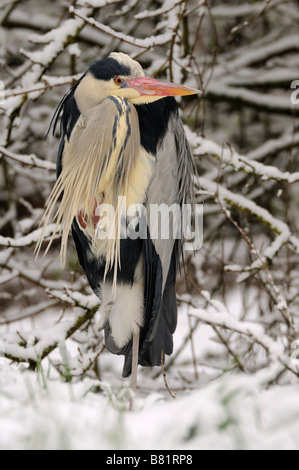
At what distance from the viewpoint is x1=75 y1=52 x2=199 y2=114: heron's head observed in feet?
7.58

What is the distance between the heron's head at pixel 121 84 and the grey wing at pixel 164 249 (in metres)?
0.21

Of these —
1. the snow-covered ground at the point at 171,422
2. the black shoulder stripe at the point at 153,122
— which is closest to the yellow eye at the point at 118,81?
the black shoulder stripe at the point at 153,122

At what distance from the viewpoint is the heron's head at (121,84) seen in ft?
7.58

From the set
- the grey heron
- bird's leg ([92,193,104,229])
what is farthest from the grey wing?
bird's leg ([92,193,104,229])

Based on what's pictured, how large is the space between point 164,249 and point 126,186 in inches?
12.1

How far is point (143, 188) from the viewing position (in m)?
2.44

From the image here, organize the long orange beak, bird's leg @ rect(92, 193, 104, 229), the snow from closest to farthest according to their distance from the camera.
Answer: the snow, the long orange beak, bird's leg @ rect(92, 193, 104, 229)

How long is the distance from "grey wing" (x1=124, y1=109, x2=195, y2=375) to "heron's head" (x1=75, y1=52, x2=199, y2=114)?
8.2 inches

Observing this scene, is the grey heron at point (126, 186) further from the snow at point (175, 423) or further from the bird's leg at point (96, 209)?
the snow at point (175, 423)

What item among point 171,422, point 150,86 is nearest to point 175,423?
point 171,422

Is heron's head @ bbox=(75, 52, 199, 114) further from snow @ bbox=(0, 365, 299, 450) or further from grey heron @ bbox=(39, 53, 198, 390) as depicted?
snow @ bbox=(0, 365, 299, 450)

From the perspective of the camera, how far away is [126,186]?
2.37 metres

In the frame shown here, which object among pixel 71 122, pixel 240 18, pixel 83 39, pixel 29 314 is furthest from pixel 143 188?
pixel 240 18
